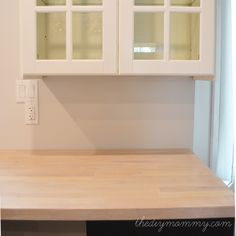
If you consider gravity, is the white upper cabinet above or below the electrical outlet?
above

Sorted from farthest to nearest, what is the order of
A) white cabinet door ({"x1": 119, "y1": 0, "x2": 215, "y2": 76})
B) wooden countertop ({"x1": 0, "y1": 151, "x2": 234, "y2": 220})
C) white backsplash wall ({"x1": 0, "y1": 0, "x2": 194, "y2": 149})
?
white backsplash wall ({"x1": 0, "y1": 0, "x2": 194, "y2": 149})
white cabinet door ({"x1": 119, "y1": 0, "x2": 215, "y2": 76})
wooden countertop ({"x1": 0, "y1": 151, "x2": 234, "y2": 220})

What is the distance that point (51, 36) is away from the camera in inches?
53.7

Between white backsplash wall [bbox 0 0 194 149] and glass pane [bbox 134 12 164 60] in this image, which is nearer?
glass pane [bbox 134 12 164 60]

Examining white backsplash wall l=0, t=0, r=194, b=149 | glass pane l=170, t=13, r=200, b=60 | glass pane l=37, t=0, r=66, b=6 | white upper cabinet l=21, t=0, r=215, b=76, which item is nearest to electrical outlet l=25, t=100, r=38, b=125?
white backsplash wall l=0, t=0, r=194, b=149

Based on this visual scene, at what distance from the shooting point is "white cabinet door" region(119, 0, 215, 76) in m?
1.28

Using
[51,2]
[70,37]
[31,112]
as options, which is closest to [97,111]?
[31,112]

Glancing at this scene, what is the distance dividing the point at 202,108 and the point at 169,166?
23.6 inches

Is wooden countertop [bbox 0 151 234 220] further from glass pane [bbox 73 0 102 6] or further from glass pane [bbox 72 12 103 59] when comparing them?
glass pane [bbox 73 0 102 6]

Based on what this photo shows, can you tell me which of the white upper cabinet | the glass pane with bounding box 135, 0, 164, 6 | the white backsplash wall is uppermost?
the glass pane with bounding box 135, 0, 164, 6

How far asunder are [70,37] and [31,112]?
507 mm

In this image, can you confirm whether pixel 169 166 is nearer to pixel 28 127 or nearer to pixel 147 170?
pixel 147 170

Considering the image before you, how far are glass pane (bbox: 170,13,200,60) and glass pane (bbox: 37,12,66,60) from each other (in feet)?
1.50

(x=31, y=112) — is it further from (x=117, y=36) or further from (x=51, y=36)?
(x=117, y=36)

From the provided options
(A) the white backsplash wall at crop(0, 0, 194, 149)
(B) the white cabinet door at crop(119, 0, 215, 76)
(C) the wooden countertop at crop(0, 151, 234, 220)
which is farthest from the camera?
(A) the white backsplash wall at crop(0, 0, 194, 149)
